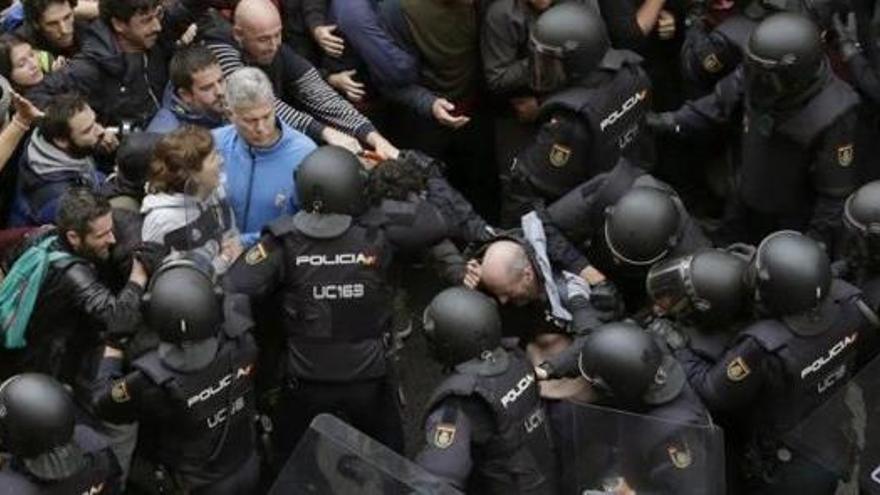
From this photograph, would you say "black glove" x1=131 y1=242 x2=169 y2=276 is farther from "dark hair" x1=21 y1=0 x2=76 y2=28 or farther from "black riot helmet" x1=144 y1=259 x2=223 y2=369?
"dark hair" x1=21 y1=0 x2=76 y2=28

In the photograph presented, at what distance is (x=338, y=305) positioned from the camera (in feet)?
20.1

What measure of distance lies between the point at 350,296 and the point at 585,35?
172 centimetres

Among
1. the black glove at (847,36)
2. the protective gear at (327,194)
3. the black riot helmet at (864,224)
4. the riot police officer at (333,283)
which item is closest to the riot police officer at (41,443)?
the riot police officer at (333,283)

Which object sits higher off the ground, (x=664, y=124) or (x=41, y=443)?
(x=41, y=443)

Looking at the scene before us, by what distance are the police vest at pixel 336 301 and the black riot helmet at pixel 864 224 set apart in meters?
1.90

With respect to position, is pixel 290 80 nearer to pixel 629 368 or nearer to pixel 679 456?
pixel 629 368

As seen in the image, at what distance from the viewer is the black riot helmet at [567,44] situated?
6832 millimetres

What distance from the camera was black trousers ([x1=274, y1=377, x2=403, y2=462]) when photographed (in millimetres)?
6316

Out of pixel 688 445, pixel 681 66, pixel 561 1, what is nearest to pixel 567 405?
pixel 688 445

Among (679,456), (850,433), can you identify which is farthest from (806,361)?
(679,456)

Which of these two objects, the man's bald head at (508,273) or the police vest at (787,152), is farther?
the police vest at (787,152)

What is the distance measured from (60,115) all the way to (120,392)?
60.7 inches

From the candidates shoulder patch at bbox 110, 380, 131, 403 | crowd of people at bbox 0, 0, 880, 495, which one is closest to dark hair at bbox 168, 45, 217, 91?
crowd of people at bbox 0, 0, 880, 495

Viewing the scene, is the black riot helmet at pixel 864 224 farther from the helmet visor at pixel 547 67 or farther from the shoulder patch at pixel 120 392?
the shoulder patch at pixel 120 392
